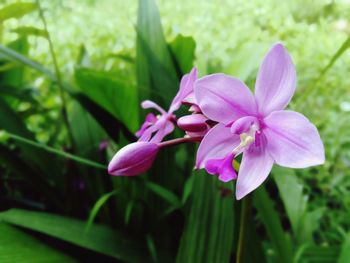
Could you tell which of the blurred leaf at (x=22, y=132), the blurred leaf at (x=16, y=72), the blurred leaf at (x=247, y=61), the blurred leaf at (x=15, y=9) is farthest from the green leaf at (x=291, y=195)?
the blurred leaf at (x=16, y=72)

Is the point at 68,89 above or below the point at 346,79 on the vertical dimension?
Answer: above

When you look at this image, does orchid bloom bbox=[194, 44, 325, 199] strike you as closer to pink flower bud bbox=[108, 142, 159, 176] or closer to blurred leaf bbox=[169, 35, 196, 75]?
pink flower bud bbox=[108, 142, 159, 176]

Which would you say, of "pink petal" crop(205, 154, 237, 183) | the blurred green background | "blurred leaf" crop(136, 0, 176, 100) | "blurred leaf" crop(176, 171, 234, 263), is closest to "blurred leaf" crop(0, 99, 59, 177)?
the blurred green background

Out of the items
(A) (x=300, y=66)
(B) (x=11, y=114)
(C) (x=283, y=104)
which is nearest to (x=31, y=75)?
(B) (x=11, y=114)

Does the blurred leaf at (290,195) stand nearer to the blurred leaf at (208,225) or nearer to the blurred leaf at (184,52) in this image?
the blurred leaf at (208,225)

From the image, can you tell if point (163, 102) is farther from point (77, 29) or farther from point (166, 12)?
point (166, 12)
